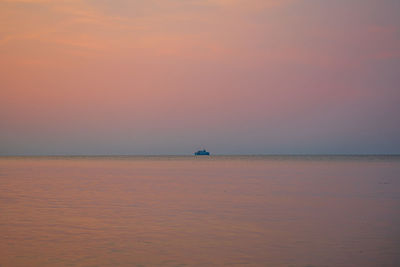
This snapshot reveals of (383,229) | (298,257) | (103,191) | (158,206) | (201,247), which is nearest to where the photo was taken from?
(298,257)

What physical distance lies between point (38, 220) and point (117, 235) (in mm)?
5251

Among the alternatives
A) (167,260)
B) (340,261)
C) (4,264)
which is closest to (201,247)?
(167,260)

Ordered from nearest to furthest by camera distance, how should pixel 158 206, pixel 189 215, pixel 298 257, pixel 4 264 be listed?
1. pixel 4 264
2. pixel 298 257
3. pixel 189 215
4. pixel 158 206

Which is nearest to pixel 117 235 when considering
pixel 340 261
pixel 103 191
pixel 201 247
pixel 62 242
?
pixel 62 242

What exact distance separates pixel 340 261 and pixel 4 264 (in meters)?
9.55

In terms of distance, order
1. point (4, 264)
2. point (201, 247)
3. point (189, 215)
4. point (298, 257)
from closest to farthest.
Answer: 1. point (4, 264)
2. point (298, 257)
3. point (201, 247)
4. point (189, 215)

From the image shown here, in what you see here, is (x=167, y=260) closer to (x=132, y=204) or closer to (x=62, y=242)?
(x=62, y=242)

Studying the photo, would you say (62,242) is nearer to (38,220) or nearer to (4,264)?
(4,264)

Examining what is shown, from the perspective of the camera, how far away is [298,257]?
13500mm

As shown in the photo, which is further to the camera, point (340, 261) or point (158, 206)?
point (158, 206)

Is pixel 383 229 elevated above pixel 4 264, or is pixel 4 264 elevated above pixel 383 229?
pixel 383 229

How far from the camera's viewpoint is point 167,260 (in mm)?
13141

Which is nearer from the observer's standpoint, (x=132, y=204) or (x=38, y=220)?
(x=38, y=220)

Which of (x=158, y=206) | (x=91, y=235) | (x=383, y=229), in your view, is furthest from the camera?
(x=158, y=206)
